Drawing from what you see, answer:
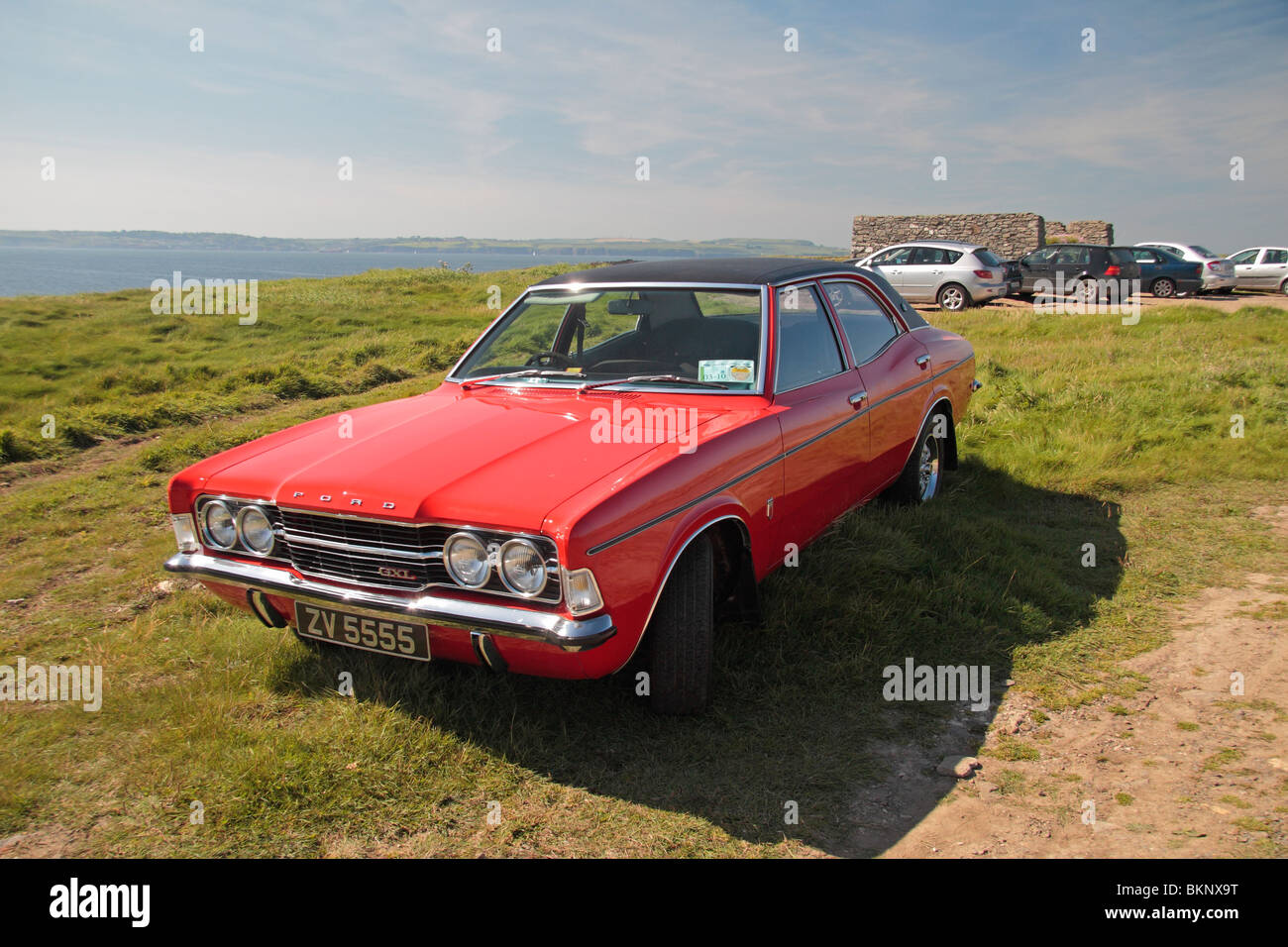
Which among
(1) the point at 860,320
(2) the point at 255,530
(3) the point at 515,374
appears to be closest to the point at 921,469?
(1) the point at 860,320

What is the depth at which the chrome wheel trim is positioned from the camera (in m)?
5.59

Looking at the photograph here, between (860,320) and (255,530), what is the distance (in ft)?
11.2

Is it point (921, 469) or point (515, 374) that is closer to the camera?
point (515, 374)

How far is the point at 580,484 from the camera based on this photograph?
2.88m

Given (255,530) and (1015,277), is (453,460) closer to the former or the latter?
(255,530)

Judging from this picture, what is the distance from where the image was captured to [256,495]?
10.5ft

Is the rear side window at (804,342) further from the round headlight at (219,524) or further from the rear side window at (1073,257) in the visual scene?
the rear side window at (1073,257)

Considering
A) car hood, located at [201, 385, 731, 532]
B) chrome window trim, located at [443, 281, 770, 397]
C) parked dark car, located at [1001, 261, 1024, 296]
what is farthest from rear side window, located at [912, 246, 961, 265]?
car hood, located at [201, 385, 731, 532]

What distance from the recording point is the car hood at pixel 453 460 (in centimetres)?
286

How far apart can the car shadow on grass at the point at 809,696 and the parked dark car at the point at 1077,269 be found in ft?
57.9

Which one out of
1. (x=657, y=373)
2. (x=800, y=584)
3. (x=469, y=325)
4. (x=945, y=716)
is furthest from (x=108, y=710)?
(x=469, y=325)

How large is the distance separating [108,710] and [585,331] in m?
2.66
